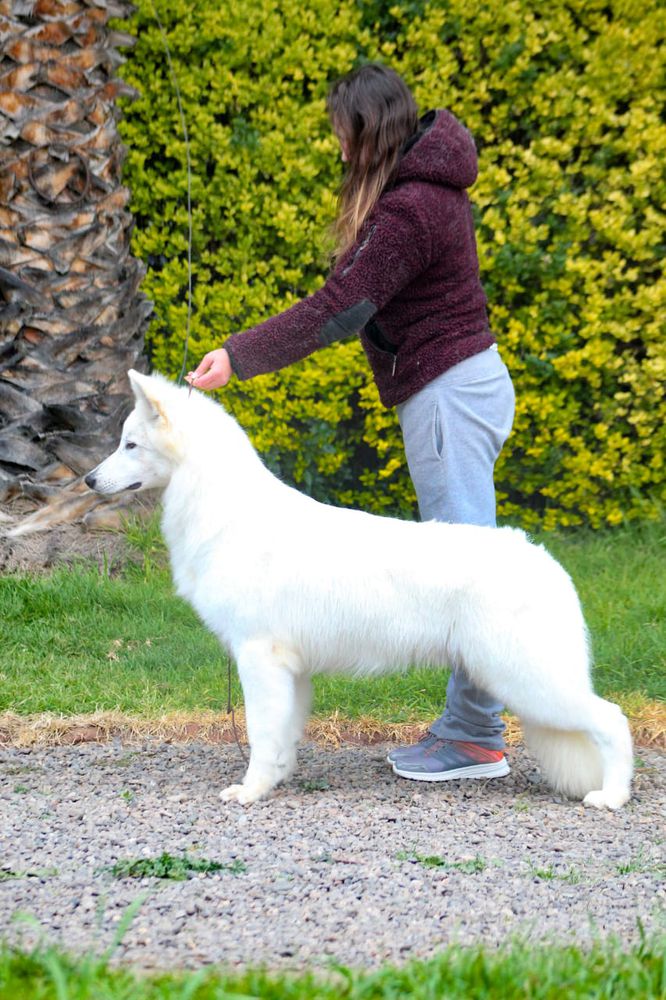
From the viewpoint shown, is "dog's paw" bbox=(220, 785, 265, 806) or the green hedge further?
the green hedge

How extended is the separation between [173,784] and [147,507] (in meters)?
2.93

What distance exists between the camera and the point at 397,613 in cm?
395

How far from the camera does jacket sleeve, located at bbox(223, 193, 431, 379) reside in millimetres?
3936

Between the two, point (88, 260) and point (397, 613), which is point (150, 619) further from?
point (397, 613)

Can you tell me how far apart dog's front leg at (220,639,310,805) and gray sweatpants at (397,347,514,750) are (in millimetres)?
636

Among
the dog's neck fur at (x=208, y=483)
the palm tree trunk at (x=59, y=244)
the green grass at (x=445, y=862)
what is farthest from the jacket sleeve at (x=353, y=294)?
the palm tree trunk at (x=59, y=244)

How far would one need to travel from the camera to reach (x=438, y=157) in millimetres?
3992

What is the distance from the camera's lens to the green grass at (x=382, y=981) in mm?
2410

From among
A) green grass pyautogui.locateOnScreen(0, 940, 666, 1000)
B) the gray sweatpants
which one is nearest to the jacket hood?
the gray sweatpants

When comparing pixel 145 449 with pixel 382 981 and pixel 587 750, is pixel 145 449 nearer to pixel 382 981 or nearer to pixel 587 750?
pixel 587 750

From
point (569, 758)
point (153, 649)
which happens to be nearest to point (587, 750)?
point (569, 758)

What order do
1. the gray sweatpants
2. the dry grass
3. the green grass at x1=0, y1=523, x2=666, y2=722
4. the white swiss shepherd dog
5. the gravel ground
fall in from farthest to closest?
1. the green grass at x1=0, y1=523, x2=666, y2=722
2. the dry grass
3. the gray sweatpants
4. the white swiss shepherd dog
5. the gravel ground

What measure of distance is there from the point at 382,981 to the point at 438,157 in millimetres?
2636

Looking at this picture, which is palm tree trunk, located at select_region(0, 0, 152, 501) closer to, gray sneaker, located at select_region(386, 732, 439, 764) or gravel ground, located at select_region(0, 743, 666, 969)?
gravel ground, located at select_region(0, 743, 666, 969)
